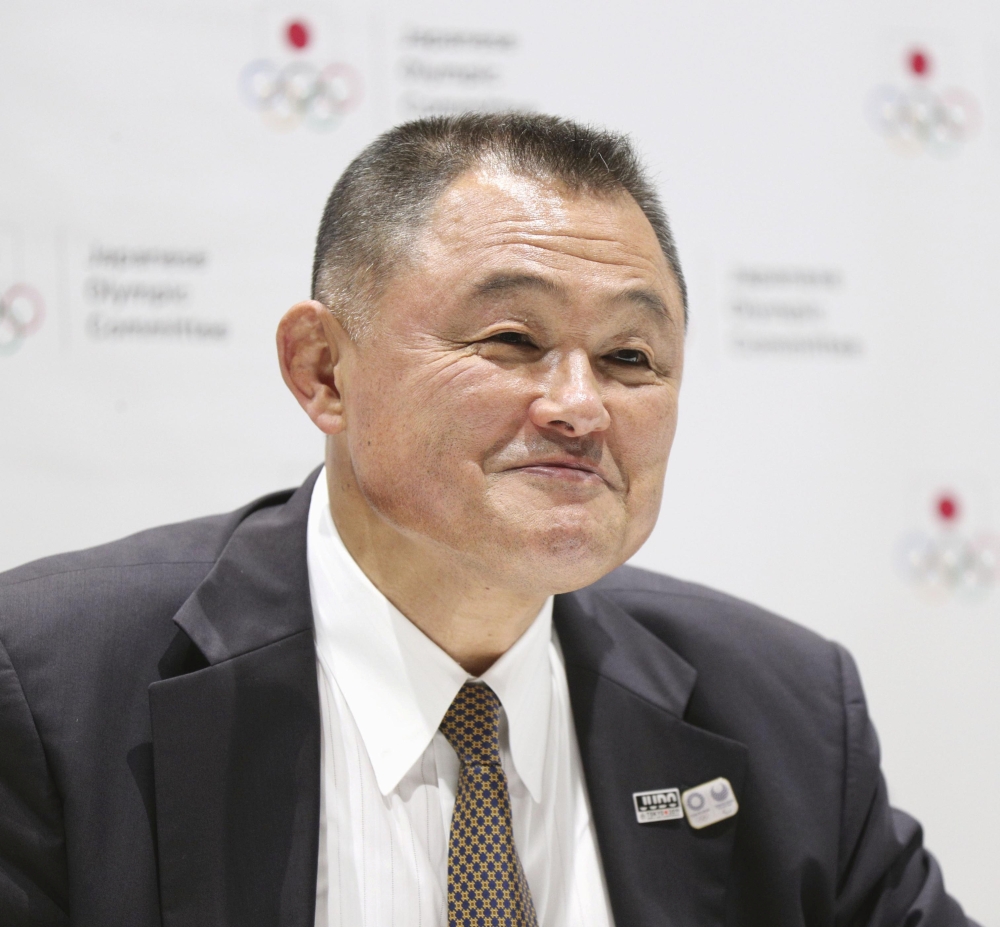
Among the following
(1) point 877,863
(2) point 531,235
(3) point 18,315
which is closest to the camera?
(2) point 531,235

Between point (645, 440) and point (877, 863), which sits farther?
point (877, 863)

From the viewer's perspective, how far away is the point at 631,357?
5.64ft

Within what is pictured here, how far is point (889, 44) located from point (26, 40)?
6.74 ft

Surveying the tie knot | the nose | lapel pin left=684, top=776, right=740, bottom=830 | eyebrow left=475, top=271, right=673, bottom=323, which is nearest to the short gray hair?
eyebrow left=475, top=271, right=673, bottom=323

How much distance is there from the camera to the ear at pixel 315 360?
1.80 metres

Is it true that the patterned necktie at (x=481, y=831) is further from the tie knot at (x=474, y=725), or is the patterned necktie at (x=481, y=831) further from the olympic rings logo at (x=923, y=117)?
the olympic rings logo at (x=923, y=117)

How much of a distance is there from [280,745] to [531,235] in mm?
818

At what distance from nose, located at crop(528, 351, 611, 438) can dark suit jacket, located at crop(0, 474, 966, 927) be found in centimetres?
51

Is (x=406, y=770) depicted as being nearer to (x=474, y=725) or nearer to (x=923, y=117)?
(x=474, y=725)

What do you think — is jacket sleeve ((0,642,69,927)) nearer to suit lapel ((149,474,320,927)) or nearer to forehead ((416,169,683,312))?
suit lapel ((149,474,320,927))

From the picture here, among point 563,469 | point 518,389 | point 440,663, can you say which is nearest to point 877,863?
point 440,663

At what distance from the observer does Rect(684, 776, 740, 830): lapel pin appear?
1.88 metres

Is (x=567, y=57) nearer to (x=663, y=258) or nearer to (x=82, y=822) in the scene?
(x=663, y=258)

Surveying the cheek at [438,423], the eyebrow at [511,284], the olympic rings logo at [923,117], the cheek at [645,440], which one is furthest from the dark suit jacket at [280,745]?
the olympic rings logo at [923,117]
